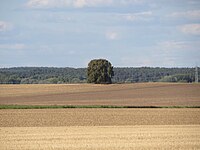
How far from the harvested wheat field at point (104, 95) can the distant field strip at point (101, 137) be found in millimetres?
26369

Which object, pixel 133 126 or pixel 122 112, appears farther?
pixel 122 112

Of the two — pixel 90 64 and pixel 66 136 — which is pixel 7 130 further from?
pixel 90 64

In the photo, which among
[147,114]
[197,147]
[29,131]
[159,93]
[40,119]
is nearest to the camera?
[197,147]

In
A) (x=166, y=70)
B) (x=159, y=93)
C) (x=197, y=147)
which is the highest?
(x=166, y=70)

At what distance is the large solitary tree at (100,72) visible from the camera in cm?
9856

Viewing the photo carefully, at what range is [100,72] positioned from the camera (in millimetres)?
98375

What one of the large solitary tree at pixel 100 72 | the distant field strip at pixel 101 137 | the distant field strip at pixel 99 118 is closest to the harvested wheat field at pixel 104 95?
the large solitary tree at pixel 100 72

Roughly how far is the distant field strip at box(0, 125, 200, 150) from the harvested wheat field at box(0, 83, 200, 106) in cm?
2637

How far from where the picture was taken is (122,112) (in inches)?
1886

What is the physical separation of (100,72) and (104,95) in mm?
23715

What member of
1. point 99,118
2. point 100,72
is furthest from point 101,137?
point 100,72

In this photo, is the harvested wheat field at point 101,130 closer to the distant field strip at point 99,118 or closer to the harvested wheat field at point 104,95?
the distant field strip at point 99,118

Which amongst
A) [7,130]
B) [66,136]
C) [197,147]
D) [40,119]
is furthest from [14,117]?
[197,147]

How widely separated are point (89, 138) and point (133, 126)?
8.16 m
